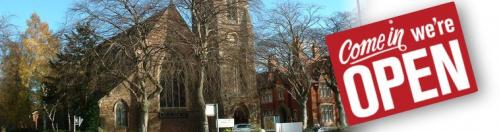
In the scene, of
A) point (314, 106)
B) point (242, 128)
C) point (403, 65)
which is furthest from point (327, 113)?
point (403, 65)

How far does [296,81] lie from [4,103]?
21317 millimetres

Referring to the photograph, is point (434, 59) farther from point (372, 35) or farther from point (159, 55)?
point (159, 55)

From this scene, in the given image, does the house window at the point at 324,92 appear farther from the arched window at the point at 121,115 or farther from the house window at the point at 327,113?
the arched window at the point at 121,115

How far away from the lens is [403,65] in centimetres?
→ 183

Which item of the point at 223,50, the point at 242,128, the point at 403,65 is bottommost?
the point at 403,65

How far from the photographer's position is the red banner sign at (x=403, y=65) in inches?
71.9

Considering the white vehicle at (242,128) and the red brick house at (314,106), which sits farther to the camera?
the red brick house at (314,106)

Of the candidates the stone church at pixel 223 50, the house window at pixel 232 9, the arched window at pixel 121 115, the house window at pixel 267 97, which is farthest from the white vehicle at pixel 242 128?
the house window at pixel 267 97

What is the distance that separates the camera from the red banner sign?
1.83m

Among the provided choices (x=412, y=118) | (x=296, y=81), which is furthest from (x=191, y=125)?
(x=412, y=118)

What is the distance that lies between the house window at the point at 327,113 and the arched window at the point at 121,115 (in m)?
20.0

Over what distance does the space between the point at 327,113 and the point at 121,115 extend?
68.8 feet

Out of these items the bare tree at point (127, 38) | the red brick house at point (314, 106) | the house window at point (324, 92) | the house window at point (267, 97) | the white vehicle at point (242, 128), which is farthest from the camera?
the house window at point (267, 97)

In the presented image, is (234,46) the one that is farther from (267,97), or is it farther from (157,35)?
(267,97)
